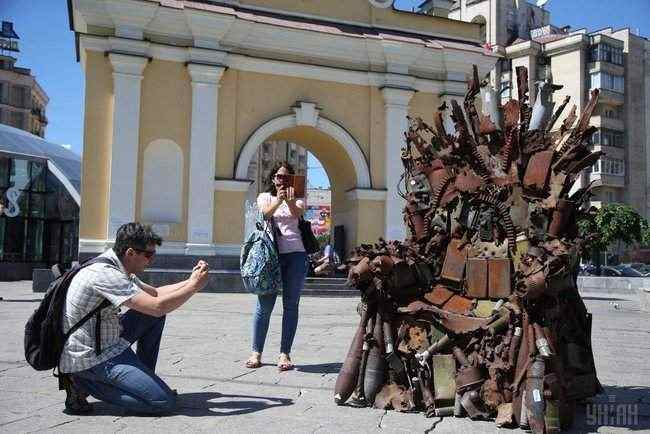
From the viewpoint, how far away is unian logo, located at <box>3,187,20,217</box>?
25.2m

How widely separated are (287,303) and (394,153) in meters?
13.8

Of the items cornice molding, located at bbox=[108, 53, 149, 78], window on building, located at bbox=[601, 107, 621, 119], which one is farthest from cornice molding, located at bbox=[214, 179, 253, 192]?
window on building, located at bbox=[601, 107, 621, 119]

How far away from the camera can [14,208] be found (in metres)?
25.5

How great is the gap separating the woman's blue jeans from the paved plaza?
30 centimetres

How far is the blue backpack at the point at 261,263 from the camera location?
18.0 ft

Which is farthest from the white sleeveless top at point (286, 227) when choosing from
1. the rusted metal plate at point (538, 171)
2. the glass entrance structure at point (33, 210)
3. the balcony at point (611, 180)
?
the balcony at point (611, 180)

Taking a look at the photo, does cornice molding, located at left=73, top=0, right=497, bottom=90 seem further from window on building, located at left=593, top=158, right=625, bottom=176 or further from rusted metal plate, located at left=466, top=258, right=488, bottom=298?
window on building, located at left=593, top=158, right=625, bottom=176

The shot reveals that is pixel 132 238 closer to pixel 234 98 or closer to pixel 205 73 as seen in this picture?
pixel 205 73

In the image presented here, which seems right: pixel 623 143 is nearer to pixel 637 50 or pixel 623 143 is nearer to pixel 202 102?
pixel 637 50

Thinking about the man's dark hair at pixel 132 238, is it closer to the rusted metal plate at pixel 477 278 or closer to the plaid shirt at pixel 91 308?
the plaid shirt at pixel 91 308

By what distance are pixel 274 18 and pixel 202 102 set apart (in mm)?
3249

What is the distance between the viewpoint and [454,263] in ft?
15.0

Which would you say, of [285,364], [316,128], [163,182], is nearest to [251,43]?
[316,128]

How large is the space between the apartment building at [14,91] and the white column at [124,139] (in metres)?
49.9
